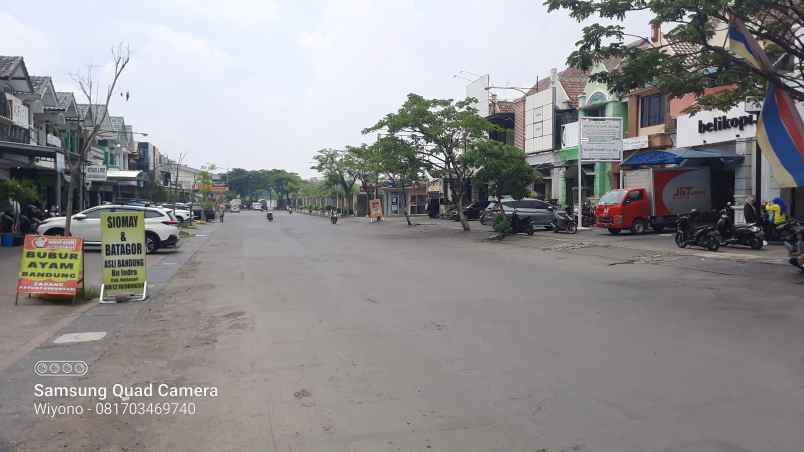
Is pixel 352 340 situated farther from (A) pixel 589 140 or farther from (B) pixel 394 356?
(A) pixel 589 140

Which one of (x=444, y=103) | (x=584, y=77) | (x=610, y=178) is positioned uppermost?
(x=584, y=77)

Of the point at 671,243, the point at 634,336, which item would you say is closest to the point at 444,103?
the point at 671,243

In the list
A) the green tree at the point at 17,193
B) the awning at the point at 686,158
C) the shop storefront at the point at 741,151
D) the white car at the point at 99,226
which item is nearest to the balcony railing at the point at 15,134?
the green tree at the point at 17,193

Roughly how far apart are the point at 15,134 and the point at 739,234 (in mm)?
35570

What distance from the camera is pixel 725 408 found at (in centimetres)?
494

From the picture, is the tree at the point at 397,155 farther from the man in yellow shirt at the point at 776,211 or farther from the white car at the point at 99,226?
the man in yellow shirt at the point at 776,211

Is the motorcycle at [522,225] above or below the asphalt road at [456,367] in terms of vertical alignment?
above

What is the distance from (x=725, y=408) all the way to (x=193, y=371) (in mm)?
4855

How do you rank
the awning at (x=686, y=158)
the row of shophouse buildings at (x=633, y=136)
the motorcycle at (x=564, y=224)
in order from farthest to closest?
the motorcycle at (x=564, y=224), the awning at (x=686, y=158), the row of shophouse buildings at (x=633, y=136)

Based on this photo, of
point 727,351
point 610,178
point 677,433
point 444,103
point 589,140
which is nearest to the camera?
point 677,433

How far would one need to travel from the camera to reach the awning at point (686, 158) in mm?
24188

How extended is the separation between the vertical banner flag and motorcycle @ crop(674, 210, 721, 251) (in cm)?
570

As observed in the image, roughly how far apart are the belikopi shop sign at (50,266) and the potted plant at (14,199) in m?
12.9

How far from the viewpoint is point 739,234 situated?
18203 millimetres
